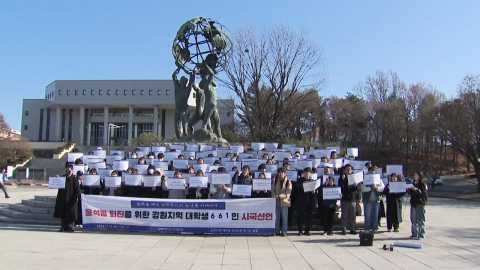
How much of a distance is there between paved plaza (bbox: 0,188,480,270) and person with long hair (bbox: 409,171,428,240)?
33 cm

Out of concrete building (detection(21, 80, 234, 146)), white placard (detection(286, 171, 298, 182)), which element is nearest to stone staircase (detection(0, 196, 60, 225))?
white placard (detection(286, 171, 298, 182))

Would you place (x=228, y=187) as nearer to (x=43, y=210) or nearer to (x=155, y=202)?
(x=155, y=202)

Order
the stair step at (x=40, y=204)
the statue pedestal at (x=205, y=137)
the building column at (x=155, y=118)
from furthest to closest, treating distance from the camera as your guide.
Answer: the building column at (x=155, y=118)
the statue pedestal at (x=205, y=137)
the stair step at (x=40, y=204)

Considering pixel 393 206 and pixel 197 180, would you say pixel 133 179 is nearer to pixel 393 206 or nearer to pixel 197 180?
pixel 197 180

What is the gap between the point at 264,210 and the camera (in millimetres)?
11695

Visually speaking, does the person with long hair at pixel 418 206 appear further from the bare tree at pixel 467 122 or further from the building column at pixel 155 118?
the building column at pixel 155 118

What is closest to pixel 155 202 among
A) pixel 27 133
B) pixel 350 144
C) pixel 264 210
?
pixel 264 210

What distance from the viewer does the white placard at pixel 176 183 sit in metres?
12.4

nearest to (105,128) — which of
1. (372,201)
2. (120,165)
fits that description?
(120,165)

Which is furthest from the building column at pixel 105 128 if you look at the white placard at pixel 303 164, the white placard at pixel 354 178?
the white placard at pixel 354 178

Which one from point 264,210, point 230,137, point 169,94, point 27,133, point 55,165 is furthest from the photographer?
point 27,133

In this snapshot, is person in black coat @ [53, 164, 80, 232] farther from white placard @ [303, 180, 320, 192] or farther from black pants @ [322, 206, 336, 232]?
black pants @ [322, 206, 336, 232]

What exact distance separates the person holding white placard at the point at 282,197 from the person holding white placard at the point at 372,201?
2.32 meters

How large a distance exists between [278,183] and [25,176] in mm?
51701
